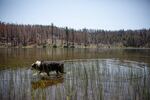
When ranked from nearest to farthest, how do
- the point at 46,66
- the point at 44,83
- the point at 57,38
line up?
the point at 44,83 < the point at 46,66 < the point at 57,38

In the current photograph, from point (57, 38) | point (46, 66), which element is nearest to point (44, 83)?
point (46, 66)

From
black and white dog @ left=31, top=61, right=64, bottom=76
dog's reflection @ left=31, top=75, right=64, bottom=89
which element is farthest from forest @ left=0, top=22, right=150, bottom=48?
dog's reflection @ left=31, top=75, right=64, bottom=89

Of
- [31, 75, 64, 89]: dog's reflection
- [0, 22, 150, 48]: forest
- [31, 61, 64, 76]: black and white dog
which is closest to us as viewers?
[31, 75, 64, 89]: dog's reflection

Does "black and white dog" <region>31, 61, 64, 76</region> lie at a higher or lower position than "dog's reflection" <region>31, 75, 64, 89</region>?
higher

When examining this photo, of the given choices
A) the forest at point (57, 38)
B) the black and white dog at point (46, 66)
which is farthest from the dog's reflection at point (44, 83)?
the forest at point (57, 38)

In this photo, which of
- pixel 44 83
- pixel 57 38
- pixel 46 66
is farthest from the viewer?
pixel 57 38

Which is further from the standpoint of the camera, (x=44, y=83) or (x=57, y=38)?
(x=57, y=38)

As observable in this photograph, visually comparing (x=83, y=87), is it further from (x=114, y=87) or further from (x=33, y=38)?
(x=33, y=38)

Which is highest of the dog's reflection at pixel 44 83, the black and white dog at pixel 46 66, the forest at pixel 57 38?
the forest at pixel 57 38

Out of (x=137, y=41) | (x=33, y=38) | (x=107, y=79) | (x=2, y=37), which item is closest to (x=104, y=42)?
(x=137, y=41)

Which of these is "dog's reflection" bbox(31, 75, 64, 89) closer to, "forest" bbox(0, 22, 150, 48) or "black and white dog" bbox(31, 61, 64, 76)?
"black and white dog" bbox(31, 61, 64, 76)

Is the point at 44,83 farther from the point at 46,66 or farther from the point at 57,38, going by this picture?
the point at 57,38

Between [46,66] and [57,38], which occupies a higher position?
[57,38]

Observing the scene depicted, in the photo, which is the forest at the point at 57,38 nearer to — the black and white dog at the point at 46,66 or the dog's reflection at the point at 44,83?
the black and white dog at the point at 46,66
